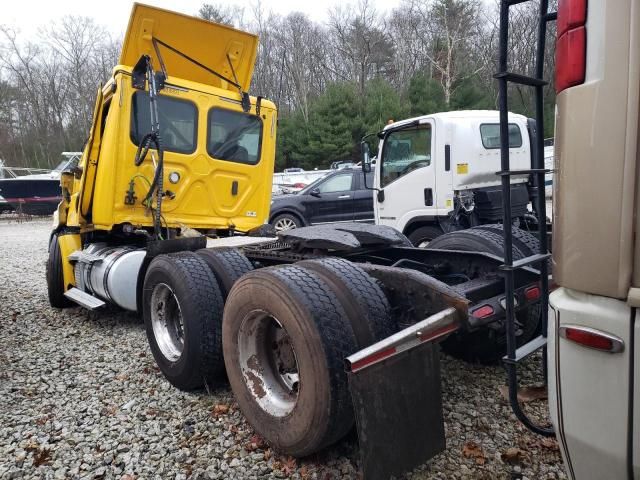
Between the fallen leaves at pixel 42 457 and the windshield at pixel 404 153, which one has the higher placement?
the windshield at pixel 404 153

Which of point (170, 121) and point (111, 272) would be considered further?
point (170, 121)

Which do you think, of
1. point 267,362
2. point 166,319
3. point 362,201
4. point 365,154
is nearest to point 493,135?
point 365,154

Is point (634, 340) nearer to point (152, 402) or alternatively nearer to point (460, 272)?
point (460, 272)

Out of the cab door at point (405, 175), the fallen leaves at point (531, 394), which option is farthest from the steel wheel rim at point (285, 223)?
the fallen leaves at point (531, 394)

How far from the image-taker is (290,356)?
2.70 m

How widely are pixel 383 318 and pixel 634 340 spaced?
124 cm

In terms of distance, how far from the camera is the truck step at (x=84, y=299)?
16.0 ft

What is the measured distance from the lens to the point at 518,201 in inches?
243

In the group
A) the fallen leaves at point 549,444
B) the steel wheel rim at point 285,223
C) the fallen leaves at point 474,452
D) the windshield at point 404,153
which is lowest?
the fallen leaves at point 549,444

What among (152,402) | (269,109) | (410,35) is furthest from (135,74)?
(410,35)

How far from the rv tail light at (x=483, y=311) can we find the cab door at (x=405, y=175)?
14.0ft

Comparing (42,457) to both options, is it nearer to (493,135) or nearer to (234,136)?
(234,136)

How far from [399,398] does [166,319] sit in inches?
89.2

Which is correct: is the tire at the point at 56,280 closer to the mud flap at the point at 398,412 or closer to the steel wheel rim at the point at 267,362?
the steel wheel rim at the point at 267,362
